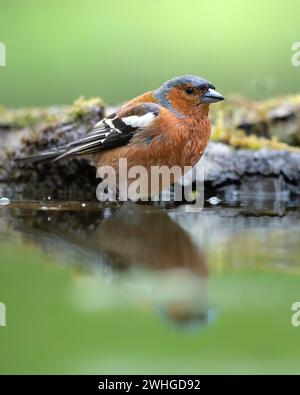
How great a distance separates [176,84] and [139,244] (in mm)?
2251

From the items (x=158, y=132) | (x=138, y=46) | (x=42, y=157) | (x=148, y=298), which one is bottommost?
(x=148, y=298)

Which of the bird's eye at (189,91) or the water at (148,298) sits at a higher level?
the bird's eye at (189,91)

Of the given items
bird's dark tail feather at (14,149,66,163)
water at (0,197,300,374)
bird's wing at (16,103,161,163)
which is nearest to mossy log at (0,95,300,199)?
bird's dark tail feather at (14,149,66,163)

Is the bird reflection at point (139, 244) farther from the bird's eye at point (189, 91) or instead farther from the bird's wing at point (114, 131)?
the bird's eye at point (189, 91)

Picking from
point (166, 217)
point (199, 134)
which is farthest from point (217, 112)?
point (166, 217)

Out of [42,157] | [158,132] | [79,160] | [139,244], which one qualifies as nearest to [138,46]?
[79,160]

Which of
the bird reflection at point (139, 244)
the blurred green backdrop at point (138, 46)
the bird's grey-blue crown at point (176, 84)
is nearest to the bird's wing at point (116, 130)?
the bird's grey-blue crown at point (176, 84)

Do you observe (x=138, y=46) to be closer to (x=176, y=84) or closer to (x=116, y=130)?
(x=176, y=84)

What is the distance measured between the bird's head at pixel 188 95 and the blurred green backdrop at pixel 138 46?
2.77 meters

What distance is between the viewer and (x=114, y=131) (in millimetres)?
5758

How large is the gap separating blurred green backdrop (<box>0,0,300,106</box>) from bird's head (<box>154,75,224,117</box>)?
2.77m

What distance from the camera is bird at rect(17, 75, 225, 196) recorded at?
5496 mm

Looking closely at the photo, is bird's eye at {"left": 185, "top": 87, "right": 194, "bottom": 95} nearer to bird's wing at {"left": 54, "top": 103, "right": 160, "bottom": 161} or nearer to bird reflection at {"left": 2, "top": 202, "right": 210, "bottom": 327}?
bird's wing at {"left": 54, "top": 103, "right": 160, "bottom": 161}

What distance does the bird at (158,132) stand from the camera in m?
5.50
